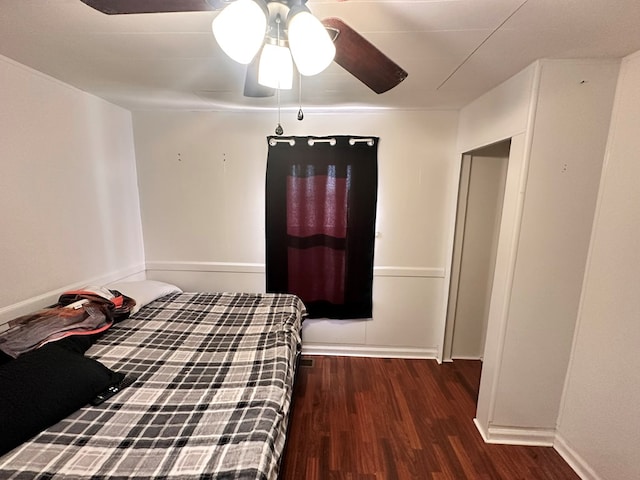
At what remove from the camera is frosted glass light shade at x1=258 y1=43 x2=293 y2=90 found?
3.43ft

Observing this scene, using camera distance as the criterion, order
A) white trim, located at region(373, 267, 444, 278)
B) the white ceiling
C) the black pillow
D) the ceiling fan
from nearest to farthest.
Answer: the ceiling fan → the black pillow → the white ceiling → white trim, located at region(373, 267, 444, 278)

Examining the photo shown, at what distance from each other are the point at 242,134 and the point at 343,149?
3.19ft

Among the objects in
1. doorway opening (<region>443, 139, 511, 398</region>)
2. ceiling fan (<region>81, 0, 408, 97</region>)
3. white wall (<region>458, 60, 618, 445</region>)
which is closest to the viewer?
ceiling fan (<region>81, 0, 408, 97</region>)

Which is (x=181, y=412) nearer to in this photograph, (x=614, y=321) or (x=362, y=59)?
(x=362, y=59)

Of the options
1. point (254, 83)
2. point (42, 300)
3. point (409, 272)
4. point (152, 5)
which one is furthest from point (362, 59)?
point (42, 300)

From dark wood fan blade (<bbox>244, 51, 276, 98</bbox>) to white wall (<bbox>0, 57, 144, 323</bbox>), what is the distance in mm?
1444

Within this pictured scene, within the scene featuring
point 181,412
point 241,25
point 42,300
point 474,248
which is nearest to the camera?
point 241,25

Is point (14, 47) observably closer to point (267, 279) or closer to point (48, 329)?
point (48, 329)

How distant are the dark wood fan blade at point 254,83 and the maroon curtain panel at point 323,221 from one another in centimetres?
110

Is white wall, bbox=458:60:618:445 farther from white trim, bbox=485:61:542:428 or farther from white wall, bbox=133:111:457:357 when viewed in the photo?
white wall, bbox=133:111:457:357

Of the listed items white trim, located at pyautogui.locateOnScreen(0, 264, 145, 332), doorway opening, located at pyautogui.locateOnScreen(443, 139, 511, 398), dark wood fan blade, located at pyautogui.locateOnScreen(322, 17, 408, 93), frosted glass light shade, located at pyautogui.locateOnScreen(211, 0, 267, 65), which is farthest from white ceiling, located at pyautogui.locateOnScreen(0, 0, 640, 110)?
white trim, located at pyautogui.locateOnScreen(0, 264, 145, 332)

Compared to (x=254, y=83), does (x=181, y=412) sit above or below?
below

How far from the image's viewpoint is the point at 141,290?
7.49ft

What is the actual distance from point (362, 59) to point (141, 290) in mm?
2339
